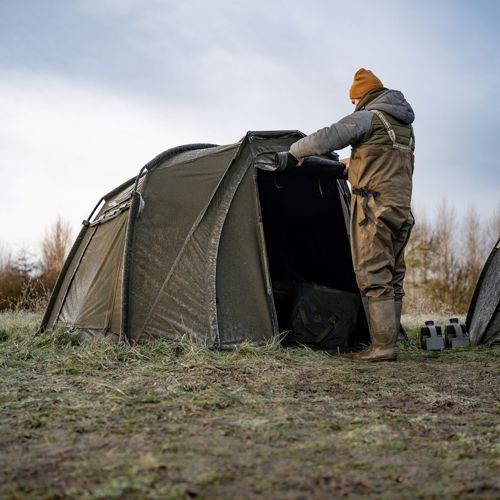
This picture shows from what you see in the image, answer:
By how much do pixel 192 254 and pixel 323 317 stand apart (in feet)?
5.81

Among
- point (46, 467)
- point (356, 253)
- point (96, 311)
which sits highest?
point (356, 253)

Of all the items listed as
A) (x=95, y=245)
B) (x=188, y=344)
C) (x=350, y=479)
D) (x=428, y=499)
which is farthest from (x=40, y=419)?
(x=95, y=245)

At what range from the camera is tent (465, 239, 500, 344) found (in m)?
5.90

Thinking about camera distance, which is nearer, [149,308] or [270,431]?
[270,431]

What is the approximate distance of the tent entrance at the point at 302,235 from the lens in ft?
21.8

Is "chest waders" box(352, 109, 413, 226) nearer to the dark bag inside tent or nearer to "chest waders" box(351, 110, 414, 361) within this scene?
"chest waders" box(351, 110, 414, 361)

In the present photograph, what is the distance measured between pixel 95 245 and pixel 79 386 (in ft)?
9.99

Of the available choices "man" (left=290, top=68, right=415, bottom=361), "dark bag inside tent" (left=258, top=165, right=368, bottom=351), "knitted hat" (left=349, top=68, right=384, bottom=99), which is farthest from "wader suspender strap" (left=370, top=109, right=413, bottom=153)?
"dark bag inside tent" (left=258, top=165, right=368, bottom=351)

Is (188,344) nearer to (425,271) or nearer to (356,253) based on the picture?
(356,253)

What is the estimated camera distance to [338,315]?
636 centimetres

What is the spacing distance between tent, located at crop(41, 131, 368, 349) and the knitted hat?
737 mm

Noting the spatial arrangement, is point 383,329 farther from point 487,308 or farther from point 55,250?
point 55,250

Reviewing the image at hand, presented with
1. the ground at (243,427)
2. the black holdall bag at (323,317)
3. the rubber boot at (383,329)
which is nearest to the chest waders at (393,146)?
the rubber boot at (383,329)

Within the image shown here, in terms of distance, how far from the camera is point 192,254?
5371 mm
